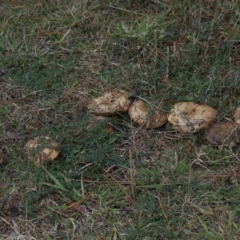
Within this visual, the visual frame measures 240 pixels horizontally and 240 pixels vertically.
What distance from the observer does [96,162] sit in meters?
3.26

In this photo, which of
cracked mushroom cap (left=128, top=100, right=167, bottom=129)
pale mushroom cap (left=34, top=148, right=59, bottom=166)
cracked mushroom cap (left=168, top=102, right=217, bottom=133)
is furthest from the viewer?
cracked mushroom cap (left=128, top=100, right=167, bottom=129)

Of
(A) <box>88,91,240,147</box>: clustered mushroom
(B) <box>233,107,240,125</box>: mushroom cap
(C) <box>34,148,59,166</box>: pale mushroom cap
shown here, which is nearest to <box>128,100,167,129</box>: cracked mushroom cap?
(A) <box>88,91,240,147</box>: clustered mushroom

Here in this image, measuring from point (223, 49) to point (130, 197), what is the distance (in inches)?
49.9

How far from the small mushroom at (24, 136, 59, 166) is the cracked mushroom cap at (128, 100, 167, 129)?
18.6 inches

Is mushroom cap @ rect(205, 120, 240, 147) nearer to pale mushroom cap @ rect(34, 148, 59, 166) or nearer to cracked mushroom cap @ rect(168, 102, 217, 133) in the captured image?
cracked mushroom cap @ rect(168, 102, 217, 133)

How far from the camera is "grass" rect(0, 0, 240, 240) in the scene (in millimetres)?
3027

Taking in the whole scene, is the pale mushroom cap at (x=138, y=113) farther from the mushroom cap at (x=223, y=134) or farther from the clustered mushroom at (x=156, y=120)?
the mushroom cap at (x=223, y=134)

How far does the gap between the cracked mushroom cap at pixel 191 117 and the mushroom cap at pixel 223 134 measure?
40mm

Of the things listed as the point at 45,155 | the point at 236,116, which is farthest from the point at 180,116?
the point at 45,155

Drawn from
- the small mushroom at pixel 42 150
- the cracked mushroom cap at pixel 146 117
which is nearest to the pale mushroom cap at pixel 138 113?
the cracked mushroom cap at pixel 146 117

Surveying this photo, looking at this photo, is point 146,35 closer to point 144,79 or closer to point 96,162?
point 144,79

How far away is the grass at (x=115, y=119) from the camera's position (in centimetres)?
303

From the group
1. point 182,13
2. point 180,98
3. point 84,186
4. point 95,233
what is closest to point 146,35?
point 182,13

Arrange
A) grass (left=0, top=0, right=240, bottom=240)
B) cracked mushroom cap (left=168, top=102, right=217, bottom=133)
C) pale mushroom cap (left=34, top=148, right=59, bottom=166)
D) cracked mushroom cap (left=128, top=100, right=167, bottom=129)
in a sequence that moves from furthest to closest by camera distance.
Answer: cracked mushroom cap (left=128, top=100, right=167, bottom=129) → cracked mushroom cap (left=168, top=102, right=217, bottom=133) → pale mushroom cap (left=34, top=148, right=59, bottom=166) → grass (left=0, top=0, right=240, bottom=240)
